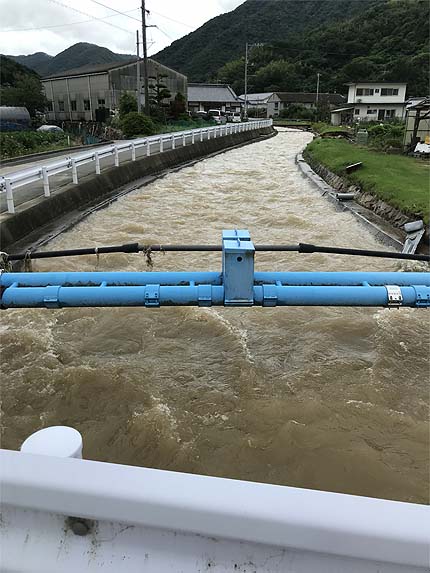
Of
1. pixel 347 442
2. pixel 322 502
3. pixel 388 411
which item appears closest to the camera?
pixel 322 502

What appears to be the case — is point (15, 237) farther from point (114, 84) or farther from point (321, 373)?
point (114, 84)

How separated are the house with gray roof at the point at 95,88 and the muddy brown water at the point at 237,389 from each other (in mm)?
42287

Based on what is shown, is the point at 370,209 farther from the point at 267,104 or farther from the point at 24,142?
the point at 267,104

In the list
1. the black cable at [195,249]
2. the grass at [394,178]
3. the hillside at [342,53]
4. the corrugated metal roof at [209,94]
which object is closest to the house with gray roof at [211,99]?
the corrugated metal roof at [209,94]

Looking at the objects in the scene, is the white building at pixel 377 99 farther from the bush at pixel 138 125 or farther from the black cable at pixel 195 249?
the black cable at pixel 195 249

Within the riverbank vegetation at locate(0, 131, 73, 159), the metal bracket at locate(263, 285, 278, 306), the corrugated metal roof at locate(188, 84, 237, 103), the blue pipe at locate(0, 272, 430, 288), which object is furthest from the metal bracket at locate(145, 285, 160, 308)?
the corrugated metal roof at locate(188, 84, 237, 103)

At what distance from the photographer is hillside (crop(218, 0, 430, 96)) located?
91.4 m

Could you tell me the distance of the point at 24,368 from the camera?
502 centimetres

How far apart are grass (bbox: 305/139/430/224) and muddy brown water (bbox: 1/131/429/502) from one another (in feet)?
12.9

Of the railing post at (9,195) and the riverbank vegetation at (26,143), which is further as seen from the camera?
the riverbank vegetation at (26,143)

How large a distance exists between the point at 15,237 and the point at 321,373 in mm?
6245

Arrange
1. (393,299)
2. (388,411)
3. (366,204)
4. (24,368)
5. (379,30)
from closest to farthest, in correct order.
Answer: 1. (393,299)
2. (388,411)
3. (24,368)
4. (366,204)
5. (379,30)

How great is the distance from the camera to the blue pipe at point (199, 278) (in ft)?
12.9

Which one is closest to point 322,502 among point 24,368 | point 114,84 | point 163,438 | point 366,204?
point 163,438
